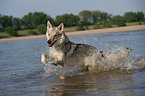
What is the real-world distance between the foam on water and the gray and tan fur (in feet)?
0.68

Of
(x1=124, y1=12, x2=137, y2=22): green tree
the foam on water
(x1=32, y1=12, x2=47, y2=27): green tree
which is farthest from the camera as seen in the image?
(x1=32, y1=12, x2=47, y2=27): green tree

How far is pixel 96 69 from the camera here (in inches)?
328

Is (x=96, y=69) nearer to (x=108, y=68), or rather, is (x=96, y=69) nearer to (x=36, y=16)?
(x=108, y=68)

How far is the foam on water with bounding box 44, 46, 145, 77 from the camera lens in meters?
8.09

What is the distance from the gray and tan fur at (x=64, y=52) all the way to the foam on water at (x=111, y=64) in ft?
0.68

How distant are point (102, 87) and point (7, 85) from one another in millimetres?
3416

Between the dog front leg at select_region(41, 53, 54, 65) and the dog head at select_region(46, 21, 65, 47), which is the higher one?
the dog head at select_region(46, 21, 65, 47)

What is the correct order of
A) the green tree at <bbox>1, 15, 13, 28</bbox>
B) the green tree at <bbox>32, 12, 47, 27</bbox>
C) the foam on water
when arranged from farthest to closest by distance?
the green tree at <bbox>32, 12, 47, 27</bbox>, the green tree at <bbox>1, 15, 13, 28</bbox>, the foam on water

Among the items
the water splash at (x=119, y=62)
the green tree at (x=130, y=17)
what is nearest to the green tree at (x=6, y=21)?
the green tree at (x=130, y=17)

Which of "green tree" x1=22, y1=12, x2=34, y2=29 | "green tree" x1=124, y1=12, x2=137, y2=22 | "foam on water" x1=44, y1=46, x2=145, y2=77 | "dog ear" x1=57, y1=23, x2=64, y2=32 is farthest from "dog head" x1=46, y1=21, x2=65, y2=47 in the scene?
"green tree" x1=22, y1=12, x2=34, y2=29

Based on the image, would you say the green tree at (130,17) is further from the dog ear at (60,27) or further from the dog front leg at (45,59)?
the dog front leg at (45,59)

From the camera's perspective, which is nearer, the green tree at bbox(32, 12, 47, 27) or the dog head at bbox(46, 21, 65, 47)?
the dog head at bbox(46, 21, 65, 47)

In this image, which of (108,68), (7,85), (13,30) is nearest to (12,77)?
(7,85)

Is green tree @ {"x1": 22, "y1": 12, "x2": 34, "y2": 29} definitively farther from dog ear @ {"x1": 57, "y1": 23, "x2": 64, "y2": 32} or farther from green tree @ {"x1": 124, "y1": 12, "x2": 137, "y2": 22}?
dog ear @ {"x1": 57, "y1": 23, "x2": 64, "y2": 32}
